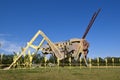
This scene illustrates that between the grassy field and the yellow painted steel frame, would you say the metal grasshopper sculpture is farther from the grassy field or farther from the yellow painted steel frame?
the grassy field

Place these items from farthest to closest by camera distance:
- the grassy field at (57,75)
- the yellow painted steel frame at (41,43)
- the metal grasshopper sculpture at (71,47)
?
the metal grasshopper sculpture at (71,47) → the yellow painted steel frame at (41,43) → the grassy field at (57,75)

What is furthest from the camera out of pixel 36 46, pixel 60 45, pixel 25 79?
pixel 60 45

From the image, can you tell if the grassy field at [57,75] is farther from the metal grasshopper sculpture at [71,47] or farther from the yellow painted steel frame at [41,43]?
the metal grasshopper sculpture at [71,47]

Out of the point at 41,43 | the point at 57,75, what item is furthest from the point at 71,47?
the point at 57,75

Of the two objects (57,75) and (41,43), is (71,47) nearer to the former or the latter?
(41,43)

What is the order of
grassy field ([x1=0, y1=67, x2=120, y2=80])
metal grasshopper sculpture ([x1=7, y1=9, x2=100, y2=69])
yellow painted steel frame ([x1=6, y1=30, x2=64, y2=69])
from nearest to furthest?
grassy field ([x1=0, y1=67, x2=120, y2=80]) → yellow painted steel frame ([x1=6, y1=30, x2=64, y2=69]) → metal grasshopper sculpture ([x1=7, y1=9, x2=100, y2=69])

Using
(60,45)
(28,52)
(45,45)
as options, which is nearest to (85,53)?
(60,45)

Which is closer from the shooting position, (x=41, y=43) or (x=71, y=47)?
(x=41, y=43)

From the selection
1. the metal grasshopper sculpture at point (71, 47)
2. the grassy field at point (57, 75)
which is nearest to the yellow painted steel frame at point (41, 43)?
the metal grasshopper sculpture at point (71, 47)

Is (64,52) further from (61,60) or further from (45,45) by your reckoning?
(45,45)

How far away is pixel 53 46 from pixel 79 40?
7.08m

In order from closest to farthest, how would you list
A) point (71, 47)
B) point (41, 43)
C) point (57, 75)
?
point (57, 75)
point (41, 43)
point (71, 47)

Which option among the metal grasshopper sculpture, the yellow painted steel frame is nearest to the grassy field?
the yellow painted steel frame

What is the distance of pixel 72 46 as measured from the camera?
7281 cm
